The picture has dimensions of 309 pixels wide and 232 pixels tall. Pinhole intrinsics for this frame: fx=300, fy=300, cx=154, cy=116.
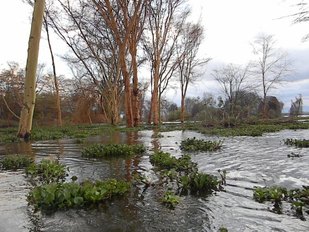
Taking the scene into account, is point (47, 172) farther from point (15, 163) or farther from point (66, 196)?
point (66, 196)

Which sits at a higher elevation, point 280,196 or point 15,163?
point 15,163

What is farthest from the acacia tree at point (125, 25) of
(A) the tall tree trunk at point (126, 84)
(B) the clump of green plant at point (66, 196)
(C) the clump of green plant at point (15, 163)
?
(B) the clump of green plant at point (66, 196)

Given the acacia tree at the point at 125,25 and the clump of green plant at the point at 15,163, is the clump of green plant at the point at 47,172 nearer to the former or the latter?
the clump of green plant at the point at 15,163

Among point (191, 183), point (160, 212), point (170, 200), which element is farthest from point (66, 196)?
point (191, 183)

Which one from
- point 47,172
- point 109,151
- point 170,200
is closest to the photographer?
point 170,200

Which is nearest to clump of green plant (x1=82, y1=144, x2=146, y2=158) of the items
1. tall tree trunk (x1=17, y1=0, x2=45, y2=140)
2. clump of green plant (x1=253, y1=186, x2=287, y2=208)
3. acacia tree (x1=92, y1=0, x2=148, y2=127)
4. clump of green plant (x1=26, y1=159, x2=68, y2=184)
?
clump of green plant (x1=26, y1=159, x2=68, y2=184)

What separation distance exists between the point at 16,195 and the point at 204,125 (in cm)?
1849

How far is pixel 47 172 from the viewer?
17.3 ft

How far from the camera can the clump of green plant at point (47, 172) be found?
5.09m

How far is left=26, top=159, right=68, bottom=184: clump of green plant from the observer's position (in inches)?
200

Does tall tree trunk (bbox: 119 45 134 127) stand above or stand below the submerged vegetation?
above

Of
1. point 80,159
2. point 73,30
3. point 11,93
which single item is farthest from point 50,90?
point 80,159

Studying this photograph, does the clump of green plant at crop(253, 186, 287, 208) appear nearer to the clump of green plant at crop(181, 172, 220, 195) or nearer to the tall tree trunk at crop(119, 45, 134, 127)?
the clump of green plant at crop(181, 172, 220, 195)

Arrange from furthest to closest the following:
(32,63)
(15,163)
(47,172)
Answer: (32,63) < (15,163) < (47,172)
